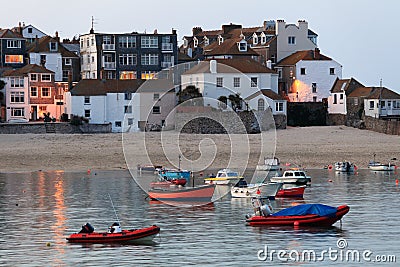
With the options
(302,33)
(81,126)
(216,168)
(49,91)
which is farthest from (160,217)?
(302,33)

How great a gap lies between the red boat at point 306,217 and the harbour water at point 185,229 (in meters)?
0.45

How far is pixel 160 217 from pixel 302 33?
63662 mm

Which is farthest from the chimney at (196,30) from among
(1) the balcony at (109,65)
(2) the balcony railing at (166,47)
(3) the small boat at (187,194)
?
(3) the small boat at (187,194)

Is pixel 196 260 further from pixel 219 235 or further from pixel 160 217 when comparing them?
pixel 160 217

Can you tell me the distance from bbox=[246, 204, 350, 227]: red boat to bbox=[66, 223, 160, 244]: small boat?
17.6 ft

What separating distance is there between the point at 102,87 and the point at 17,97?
27.0 feet

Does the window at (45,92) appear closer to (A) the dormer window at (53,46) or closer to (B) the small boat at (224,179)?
(A) the dormer window at (53,46)

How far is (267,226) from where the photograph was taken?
38531 mm

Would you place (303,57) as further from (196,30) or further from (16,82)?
(196,30)

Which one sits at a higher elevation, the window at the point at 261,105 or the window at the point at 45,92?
the window at the point at 45,92

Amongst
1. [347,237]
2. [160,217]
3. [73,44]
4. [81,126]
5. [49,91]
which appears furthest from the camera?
[73,44]

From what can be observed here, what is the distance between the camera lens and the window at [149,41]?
100 metres

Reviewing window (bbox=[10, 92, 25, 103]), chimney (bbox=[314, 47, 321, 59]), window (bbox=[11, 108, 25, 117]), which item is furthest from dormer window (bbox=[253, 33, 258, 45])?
window (bbox=[11, 108, 25, 117])

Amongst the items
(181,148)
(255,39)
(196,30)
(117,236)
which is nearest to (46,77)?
(255,39)
